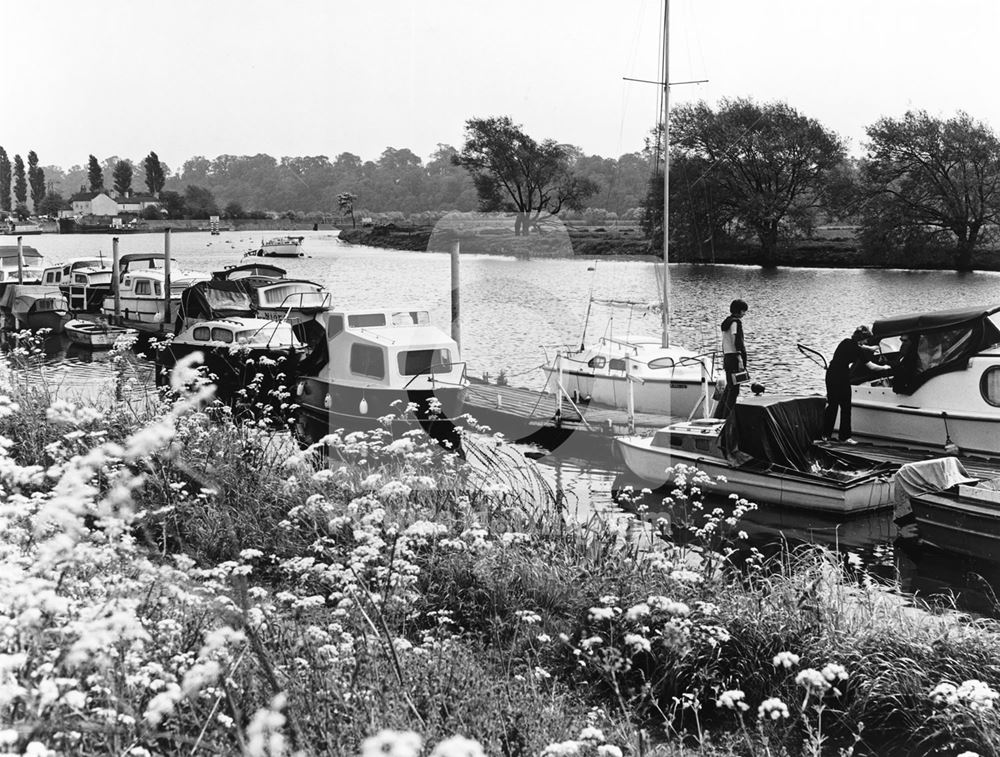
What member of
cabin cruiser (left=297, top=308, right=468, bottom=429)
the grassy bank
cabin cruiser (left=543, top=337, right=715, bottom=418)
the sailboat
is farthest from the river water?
Result: the grassy bank

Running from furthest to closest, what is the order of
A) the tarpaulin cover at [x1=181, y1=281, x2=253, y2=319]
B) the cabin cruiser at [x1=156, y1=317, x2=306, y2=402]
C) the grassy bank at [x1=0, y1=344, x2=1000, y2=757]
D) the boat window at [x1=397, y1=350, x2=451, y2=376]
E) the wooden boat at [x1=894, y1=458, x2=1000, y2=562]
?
the tarpaulin cover at [x1=181, y1=281, x2=253, y2=319] < the cabin cruiser at [x1=156, y1=317, x2=306, y2=402] < the boat window at [x1=397, y1=350, x2=451, y2=376] < the wooden boat at [x1=894, y1=458, x2=1000, y2=562] < the grassy bank at [x1=0, y1=344, x2=1000, y2=757]

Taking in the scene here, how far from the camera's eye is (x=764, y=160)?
84.7 metres

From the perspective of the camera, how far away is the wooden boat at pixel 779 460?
667 inches

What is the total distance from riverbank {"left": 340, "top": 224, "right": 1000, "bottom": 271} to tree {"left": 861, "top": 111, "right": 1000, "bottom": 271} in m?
1.32

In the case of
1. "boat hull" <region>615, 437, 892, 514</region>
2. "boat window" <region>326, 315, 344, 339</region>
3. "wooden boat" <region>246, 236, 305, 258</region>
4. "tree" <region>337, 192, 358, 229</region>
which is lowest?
"boat hull" <region>615, 437, 892, 514</region>

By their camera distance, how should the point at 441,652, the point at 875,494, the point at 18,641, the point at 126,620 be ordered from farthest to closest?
the point at 875,494 → the point at 441,652 → the point at 18,641 → the point at 126,620

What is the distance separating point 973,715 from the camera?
6777mm

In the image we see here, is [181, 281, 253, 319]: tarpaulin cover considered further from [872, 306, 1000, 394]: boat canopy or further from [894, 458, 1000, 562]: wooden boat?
[894, 458, 1000, 562]: wooden boat

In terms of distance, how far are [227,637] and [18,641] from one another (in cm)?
113

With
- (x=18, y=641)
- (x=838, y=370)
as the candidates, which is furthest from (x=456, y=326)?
(x=18, y=641)

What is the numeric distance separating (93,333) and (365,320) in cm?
2135

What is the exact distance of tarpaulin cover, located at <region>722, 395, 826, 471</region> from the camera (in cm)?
1747

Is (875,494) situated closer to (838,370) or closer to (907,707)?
(838,370)

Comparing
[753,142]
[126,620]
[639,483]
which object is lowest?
[639,483]
